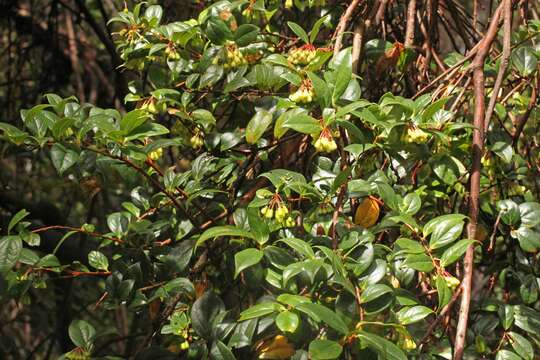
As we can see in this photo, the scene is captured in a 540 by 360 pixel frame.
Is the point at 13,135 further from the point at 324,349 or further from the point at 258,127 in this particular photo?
the point at 324,349

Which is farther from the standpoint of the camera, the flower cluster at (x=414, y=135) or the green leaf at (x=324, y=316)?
the flower cluster at (x=414, y=135)

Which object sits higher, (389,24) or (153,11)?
(153,11)

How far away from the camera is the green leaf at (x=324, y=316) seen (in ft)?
2.78

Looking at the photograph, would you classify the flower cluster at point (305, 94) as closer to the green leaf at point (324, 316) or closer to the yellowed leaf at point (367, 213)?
the yellowed leaf at point (367, 213)

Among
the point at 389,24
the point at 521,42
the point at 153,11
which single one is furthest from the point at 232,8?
the point at 521,42

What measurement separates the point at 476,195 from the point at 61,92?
201cm

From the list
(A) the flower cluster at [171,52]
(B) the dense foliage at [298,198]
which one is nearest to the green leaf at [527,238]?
(B) the dense foliage at [298,198]

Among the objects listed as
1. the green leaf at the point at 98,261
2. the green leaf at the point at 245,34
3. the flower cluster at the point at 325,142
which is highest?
the green leaf at the point at 245,34

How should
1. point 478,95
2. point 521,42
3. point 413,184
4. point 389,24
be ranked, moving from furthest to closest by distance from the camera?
point 389,24 → point 521,42 → point 413,184 → point 478,95

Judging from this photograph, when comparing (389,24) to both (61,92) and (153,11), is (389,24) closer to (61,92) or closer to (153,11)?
(153,11)

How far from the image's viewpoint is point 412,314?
1.02 meters

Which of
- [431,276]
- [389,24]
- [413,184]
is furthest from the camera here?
[389,24]

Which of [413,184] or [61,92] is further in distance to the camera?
[61,92]

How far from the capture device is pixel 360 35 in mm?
1318
